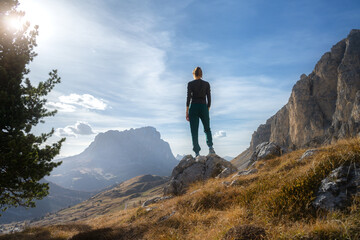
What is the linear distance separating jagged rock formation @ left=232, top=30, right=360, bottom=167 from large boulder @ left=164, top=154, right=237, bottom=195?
Answer: 94.6 metres

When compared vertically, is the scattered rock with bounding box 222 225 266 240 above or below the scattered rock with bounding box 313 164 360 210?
below

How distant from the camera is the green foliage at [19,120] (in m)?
9.00

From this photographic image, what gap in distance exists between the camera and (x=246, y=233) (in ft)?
12.6

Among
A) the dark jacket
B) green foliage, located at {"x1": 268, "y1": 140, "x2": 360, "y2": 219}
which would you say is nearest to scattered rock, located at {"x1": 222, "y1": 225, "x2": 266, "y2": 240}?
green foliage, located at {"x1": 268, "y1": 140, "x2": 360, "y2": 219}

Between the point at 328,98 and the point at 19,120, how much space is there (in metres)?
146

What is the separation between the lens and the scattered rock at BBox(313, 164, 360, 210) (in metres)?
4.26

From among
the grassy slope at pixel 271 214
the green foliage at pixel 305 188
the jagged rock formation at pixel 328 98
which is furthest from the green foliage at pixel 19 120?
the jagged rock formation at pixel 328 98

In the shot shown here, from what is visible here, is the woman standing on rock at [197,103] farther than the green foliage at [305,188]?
Yes

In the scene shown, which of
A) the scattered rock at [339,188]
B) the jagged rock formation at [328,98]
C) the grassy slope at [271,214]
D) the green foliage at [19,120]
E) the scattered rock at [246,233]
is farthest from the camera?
the jagged rock formation at [328,98]

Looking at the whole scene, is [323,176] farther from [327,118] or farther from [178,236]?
[327,118]

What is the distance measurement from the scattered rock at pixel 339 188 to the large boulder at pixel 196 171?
7.04m

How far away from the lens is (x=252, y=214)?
5.07 metres

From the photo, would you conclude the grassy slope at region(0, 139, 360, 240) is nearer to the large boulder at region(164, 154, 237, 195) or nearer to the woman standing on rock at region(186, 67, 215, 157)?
the large boulder at region(164, 154, 237, 195)

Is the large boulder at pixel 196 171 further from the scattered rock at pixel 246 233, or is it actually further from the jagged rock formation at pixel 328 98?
the jagged rock formation at pixel 328 98
